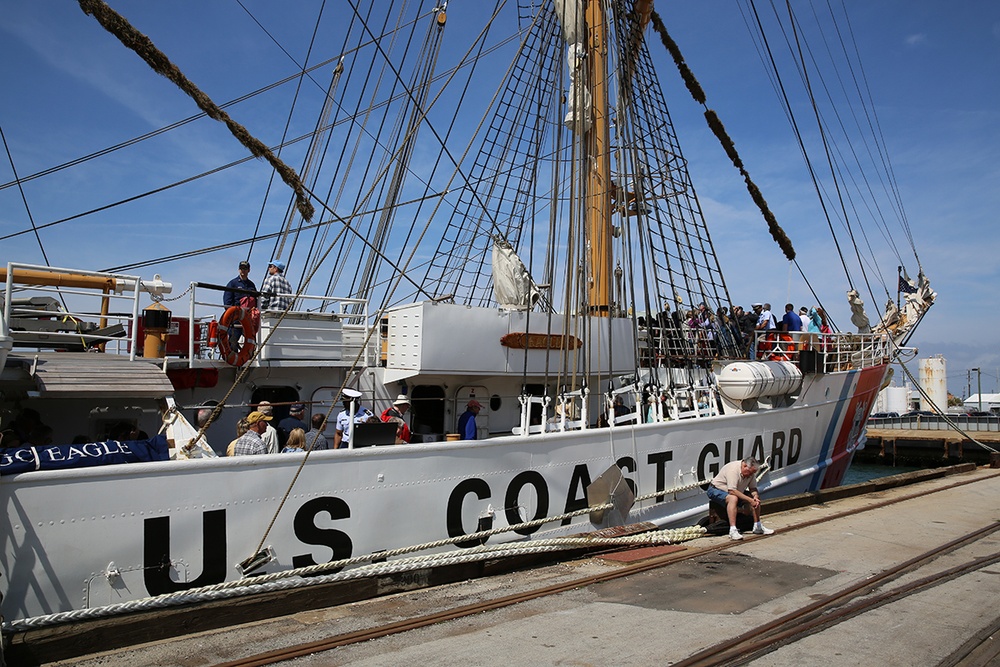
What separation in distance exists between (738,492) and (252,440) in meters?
5.28

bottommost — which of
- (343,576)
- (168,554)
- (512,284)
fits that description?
(343,576)

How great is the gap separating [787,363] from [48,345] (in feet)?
34.2

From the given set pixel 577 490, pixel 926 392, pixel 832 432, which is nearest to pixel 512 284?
pixel 577 490

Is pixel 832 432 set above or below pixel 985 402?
above

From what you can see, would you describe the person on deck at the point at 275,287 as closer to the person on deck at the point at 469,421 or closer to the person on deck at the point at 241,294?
the person on deck at the point at 241,294

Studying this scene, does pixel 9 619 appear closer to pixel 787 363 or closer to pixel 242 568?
pixel 242 568

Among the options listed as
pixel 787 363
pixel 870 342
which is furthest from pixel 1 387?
pixel 870 342

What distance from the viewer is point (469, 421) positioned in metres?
8.48

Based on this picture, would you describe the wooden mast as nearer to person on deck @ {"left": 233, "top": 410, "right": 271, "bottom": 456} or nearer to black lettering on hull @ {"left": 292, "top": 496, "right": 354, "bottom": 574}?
person on deck @ {"left": 233, "top": 410, "right": 271, "bottom": 456}

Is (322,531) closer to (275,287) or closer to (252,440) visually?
(252,440)

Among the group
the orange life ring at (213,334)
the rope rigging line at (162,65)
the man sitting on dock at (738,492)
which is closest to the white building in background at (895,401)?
the man sitting on dock at (738,492)

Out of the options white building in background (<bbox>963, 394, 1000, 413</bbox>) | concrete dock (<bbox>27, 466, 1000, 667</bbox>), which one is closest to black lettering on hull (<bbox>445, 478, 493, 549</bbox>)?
concrete dock (<bbox>27, 466, 1000, 667</bbox>)

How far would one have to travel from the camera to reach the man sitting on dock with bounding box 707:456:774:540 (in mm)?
7902

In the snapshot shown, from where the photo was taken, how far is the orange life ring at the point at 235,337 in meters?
7.55
